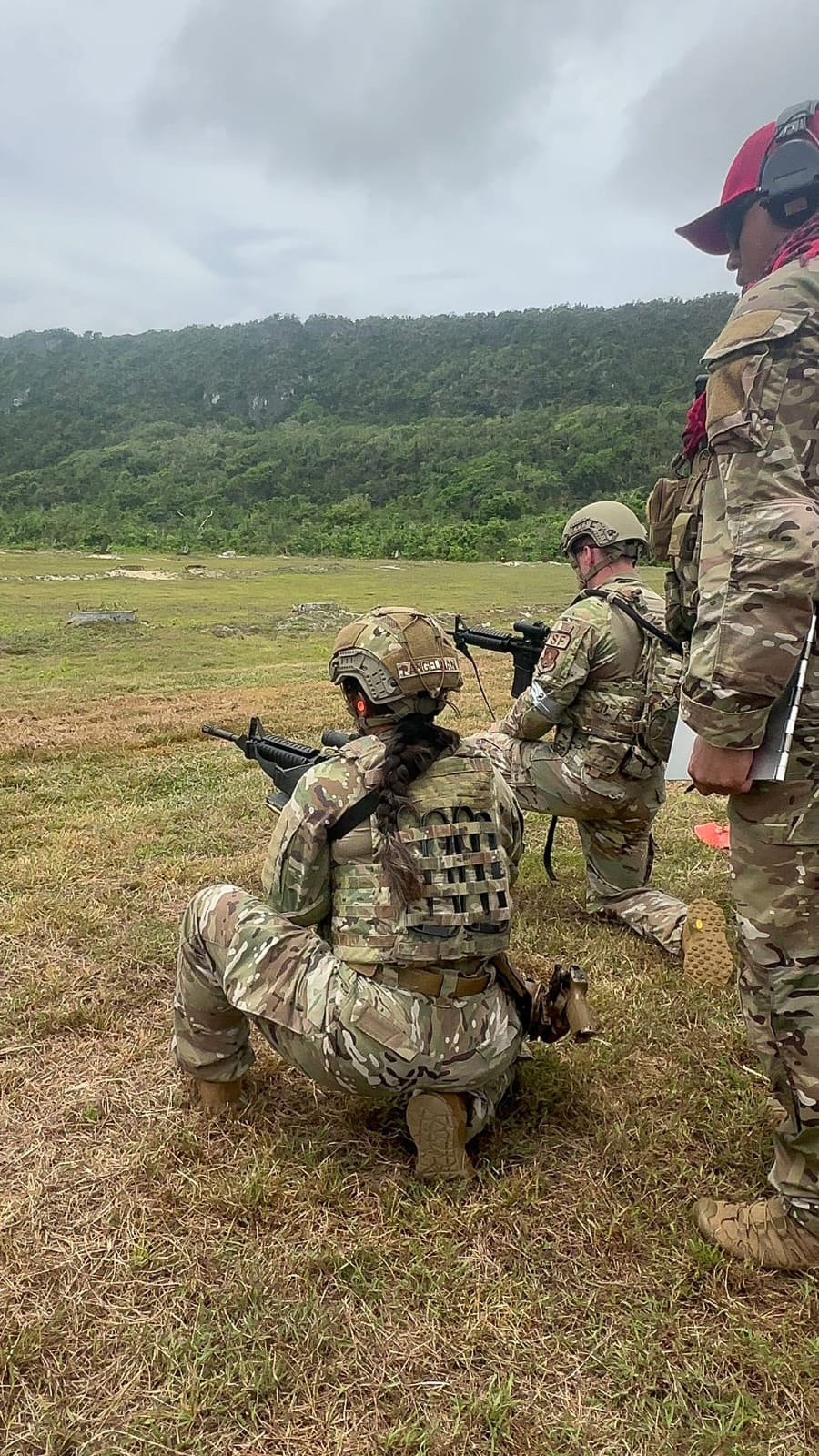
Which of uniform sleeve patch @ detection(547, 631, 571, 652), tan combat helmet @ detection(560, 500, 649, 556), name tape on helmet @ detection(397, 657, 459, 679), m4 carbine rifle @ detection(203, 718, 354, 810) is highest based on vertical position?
tan combat helmet @ detection(560, 500, 649, 556)

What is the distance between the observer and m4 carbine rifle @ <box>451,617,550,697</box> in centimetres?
507

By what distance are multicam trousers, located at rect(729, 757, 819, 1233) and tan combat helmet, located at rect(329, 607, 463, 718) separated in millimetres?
796

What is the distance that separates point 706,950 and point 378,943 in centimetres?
178

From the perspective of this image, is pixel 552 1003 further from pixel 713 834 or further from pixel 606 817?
pixel 713 834

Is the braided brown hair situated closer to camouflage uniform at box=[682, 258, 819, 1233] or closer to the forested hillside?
camouflage uniform at box=[682, 258, 819, 1233]

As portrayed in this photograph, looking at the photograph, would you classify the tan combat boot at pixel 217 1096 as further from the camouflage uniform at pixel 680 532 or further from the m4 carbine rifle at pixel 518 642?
the m4 carbine rifle at pixel 518 642

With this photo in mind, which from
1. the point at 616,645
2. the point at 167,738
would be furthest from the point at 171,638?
the point at 616,645

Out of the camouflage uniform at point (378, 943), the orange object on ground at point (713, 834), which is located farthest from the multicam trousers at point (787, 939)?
the orange object on ground at point (713, 834)

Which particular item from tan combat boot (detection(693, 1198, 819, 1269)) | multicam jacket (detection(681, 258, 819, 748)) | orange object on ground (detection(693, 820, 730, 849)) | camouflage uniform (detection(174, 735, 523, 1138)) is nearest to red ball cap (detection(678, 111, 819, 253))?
multicam jacket (detection(681, 258, 819, 748))

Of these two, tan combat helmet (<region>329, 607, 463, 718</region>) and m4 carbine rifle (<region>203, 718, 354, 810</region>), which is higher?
tan combat helmet (<region>329, 607, 463, 718</region>)

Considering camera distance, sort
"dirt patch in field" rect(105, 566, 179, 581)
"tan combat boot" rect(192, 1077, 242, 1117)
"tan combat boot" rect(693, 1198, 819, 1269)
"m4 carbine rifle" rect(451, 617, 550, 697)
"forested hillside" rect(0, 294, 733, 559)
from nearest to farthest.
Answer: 1. "tan combat boot" rect(693, 1198, 819, 1269)
2. "tan combat boot" rect(192, 1077, 242, 1117)
3. "m4 carbine rifle" rect(451, 617, 550, 697)
4. "dirt patch in field" rect(105, 566, 179, 581)
5. "forested hillside" rect(0, 294, 733, 559)

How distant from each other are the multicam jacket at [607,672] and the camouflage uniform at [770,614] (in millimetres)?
2020

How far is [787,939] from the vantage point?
2.10 meters

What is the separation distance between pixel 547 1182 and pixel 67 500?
60.9 m
